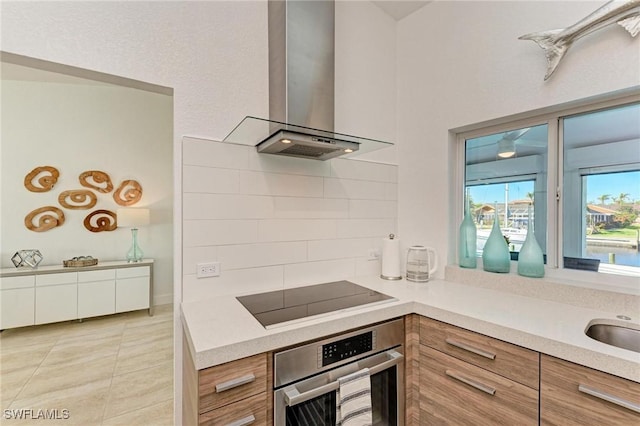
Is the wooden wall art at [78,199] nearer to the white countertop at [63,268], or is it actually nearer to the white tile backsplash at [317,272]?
the white countertop at [63,268]

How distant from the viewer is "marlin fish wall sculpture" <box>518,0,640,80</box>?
1.26m

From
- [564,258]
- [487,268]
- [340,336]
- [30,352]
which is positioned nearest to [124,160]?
[30,352]

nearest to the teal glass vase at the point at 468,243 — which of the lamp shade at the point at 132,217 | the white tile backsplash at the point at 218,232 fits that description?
the white tile backsplash at the point at 218,232

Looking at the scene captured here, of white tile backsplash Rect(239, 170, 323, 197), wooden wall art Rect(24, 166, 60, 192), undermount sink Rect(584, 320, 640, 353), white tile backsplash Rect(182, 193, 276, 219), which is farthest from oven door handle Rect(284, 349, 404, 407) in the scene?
wooden wall art Rect(24, 166, 60, 192)

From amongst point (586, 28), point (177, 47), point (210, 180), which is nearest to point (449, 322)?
point (210, 180)

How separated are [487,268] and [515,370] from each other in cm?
79

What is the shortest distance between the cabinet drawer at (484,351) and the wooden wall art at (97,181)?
167 inches

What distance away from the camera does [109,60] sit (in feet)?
4.27

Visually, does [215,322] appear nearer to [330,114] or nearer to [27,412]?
[330,114]

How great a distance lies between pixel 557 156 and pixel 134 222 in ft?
14.2

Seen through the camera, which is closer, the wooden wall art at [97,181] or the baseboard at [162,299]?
the wooden wall art at [97,181]

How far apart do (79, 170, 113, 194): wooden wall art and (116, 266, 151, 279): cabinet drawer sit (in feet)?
3.69

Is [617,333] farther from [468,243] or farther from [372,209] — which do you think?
[372,209]

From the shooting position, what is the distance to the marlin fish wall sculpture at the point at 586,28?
1.26 metres
